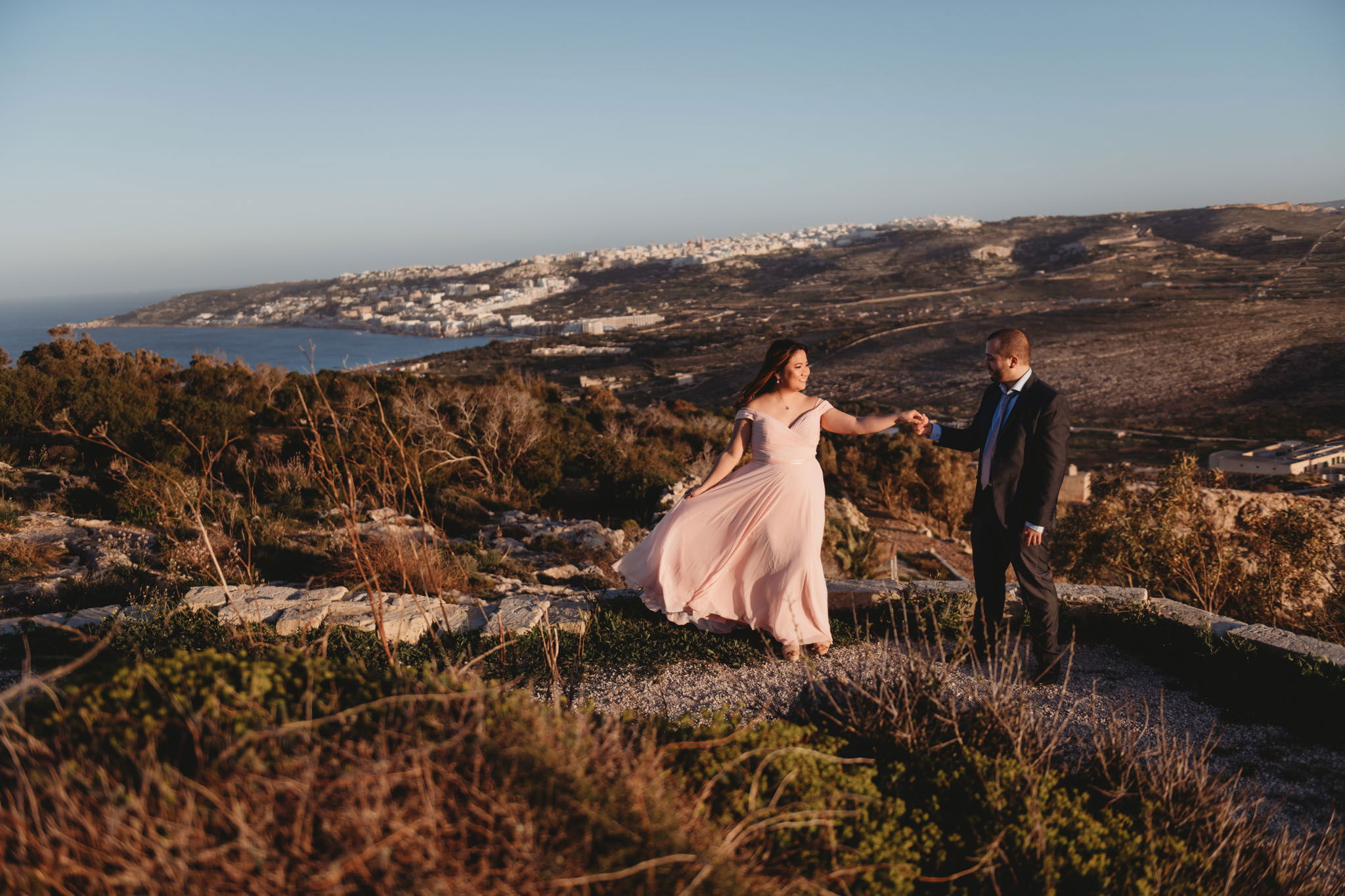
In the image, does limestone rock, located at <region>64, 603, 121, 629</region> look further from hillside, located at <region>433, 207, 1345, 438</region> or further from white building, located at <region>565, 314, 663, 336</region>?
white building, located at <region>565, 314, 663, 336</region>

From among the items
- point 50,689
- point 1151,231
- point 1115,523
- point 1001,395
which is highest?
point 1151,231

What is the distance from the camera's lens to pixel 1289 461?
889 inches

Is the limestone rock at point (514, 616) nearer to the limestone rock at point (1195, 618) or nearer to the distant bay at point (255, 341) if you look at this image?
the limestone rock at point (1195, 618)

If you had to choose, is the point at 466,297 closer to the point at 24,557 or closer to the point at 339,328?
the point at 339,328

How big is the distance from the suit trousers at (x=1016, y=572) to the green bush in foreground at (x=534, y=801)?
1.15 m

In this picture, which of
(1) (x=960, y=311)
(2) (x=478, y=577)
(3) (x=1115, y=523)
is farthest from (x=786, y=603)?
(1) (x=960, y=311)

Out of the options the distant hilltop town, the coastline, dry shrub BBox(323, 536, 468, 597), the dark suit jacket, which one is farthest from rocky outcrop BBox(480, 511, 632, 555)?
the coastline

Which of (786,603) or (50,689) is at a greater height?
(50,689)

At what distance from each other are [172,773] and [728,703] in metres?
2.73

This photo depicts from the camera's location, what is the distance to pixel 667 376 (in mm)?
45844

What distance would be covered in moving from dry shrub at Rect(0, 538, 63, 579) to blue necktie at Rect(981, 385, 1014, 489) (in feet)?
23.4

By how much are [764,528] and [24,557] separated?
6163 mm

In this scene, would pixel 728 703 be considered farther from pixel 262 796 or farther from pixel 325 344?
pixel 325 344

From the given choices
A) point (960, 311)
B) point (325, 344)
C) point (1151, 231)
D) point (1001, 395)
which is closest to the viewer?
point (1001, 395)
